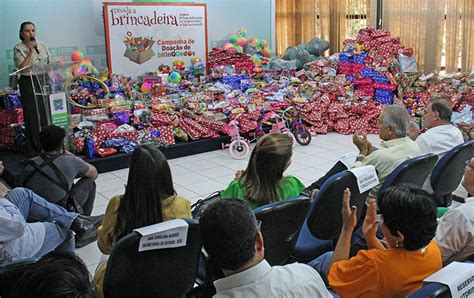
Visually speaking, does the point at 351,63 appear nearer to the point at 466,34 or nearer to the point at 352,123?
the point at 352,123

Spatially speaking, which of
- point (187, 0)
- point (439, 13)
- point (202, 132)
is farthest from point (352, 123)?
point (187, 0)

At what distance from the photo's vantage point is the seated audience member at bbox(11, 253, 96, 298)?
101 cm

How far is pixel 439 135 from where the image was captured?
11.8 feet

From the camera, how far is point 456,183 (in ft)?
10.8

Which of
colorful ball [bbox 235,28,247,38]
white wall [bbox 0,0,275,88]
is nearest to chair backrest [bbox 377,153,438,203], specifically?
white wall [bbox 0,0,275,88]

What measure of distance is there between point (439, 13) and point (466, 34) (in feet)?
2.11

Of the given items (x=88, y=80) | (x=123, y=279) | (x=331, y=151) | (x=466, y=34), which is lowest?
(x=331, y=151)

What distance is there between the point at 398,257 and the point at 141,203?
43.6 inches

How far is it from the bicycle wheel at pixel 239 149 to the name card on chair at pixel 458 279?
184 inches

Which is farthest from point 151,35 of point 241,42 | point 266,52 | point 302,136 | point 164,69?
point 302,136

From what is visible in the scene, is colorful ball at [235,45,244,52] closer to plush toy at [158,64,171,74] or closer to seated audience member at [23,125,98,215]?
plush toy at [158,64,171,74]

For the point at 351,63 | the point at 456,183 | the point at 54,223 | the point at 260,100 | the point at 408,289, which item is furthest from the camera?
the point at 351,63

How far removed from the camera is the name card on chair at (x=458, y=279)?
4.48 ft

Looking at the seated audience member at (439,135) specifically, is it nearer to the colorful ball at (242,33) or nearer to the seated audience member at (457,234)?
the seated audience member at (457,234)
